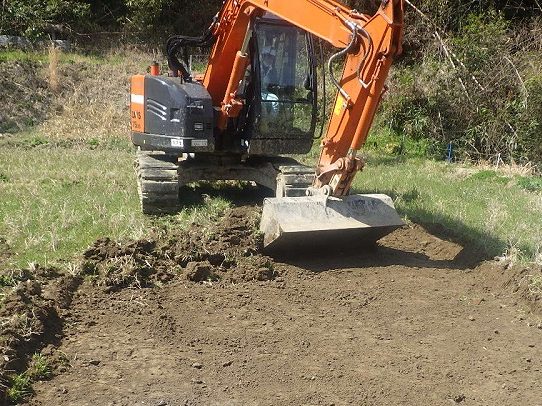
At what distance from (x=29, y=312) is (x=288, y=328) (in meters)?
1.94

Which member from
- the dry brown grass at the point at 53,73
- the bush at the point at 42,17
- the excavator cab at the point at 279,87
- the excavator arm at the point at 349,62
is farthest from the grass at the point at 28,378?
the bush at the point at 42,17

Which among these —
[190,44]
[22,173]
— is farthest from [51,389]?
[22,173]

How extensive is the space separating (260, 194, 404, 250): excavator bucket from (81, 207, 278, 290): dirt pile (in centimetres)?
29

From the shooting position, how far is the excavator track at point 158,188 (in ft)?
24.8

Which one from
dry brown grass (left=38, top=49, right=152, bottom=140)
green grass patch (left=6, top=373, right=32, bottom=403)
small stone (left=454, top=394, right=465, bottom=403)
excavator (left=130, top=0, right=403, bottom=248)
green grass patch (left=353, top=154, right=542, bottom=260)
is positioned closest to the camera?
green grass patch (left=6, top=373, right=32, bottom=403)

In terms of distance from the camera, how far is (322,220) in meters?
6.51

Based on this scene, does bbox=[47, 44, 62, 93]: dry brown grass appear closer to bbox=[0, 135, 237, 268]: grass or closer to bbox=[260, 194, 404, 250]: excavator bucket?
bbox=[0, 135, 237, 268]: grass

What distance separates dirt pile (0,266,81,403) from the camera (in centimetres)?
425

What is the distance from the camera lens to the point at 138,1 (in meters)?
22.2

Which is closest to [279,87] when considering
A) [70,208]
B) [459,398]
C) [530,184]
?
[70,208]

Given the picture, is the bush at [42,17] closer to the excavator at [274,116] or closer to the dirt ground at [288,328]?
the excavator at [274,116]

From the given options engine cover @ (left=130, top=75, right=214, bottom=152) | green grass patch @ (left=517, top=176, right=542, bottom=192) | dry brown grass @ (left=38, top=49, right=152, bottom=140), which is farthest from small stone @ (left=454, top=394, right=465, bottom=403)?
dry brown grass @ (left=38, top=49, right=152, bottom=140)

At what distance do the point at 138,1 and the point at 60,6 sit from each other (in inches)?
102

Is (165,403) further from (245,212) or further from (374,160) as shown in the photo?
(374,160)
